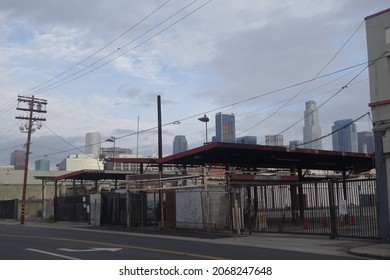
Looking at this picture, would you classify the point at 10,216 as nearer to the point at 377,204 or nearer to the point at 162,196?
the point at 162,196

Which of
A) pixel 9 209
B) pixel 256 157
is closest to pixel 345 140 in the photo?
pixel 256 157

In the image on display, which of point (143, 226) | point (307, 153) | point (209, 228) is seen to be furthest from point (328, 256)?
point (143, 226)

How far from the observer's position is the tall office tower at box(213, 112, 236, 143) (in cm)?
3875

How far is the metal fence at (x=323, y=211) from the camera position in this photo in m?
20.4

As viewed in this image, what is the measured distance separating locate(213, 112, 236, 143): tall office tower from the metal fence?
10312mm

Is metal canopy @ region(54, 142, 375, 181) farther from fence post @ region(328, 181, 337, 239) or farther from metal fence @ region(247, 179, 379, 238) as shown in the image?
fence post @ region(328, 181, 337, 239)

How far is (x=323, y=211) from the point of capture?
2248 cm

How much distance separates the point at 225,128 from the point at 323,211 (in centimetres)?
1768

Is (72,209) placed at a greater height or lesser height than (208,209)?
greater

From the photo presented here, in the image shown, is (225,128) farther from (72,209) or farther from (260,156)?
(72,209)

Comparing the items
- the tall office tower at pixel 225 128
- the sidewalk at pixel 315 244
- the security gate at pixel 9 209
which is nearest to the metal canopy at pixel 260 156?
the tall office tower at pixel 225 128

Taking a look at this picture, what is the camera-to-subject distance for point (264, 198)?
2606 cm

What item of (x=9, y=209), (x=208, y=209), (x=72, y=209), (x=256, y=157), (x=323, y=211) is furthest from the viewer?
(x=9, y=209)

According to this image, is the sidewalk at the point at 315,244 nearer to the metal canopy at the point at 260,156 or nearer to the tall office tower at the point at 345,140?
the metal canopy at the point at 260,156
